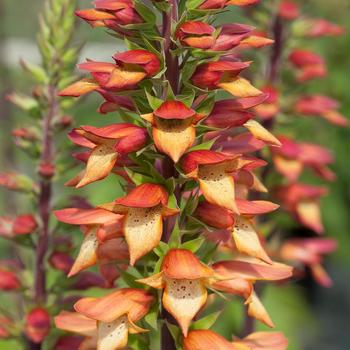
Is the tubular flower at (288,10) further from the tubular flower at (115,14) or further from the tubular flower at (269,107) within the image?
the tubular flower at (115,14)

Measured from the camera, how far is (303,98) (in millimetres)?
3715

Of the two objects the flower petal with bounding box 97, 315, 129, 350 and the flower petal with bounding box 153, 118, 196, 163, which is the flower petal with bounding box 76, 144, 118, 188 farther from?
the flower petal with bounding box 97, 315, 129, 350

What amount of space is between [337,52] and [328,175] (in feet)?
18.8

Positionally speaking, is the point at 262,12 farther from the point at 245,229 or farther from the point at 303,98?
the point at 245,229

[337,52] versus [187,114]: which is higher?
[187,114]

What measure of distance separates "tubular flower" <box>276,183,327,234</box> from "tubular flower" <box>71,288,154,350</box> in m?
1.74

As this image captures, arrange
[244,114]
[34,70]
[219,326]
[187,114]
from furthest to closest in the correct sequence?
[219,326], [34,70], [244,114], [187,114]

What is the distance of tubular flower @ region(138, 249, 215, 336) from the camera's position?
188cm

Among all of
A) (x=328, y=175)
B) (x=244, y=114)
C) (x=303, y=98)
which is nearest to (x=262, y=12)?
(x=303, y=98)

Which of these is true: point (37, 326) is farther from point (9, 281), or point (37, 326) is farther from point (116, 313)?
point (116, 313)

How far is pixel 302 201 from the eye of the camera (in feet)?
12.2

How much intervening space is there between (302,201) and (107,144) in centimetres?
190

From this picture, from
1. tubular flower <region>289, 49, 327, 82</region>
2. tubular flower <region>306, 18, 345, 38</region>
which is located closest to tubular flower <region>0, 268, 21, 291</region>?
tubular flower <region>289, 49, 327, 82</region>

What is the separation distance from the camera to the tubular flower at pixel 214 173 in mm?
1891
